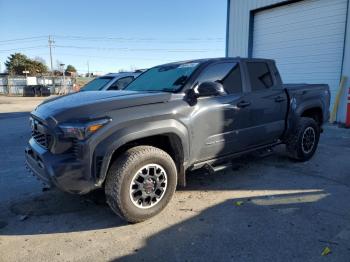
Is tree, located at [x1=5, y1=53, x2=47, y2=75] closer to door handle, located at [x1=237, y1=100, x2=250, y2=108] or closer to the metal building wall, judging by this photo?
the metal building wall

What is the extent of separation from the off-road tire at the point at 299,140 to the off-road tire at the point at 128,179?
9.43 ft

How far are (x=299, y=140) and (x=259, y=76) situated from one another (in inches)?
55.3

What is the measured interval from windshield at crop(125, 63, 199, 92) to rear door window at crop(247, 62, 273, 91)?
1032 mm

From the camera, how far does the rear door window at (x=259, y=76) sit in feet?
16.3

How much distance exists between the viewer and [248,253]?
298cm

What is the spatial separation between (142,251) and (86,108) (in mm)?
1545

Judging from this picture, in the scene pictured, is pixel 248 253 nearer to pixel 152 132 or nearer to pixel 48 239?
pixel 152 132

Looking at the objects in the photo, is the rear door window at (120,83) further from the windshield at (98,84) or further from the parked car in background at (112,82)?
the windshield at (98,84)

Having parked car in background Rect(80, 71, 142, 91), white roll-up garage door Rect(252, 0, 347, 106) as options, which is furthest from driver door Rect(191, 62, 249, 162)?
white roll-up garage door Rect(252, 0, 347, 106)

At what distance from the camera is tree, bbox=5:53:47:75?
61.0 m

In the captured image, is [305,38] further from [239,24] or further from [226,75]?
[226,75]

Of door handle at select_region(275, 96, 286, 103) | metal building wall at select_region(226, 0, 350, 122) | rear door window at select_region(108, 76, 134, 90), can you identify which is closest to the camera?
door handle at select_region(275, 96, 286, 103)

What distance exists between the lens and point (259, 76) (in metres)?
5.14

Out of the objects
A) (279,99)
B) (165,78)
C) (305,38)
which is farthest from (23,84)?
(279,99)
